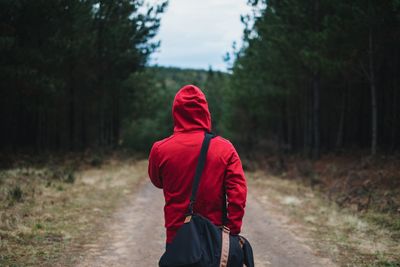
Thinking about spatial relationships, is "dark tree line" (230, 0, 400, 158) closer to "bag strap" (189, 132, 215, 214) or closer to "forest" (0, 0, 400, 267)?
"forest" (0, 0, 400, 267)

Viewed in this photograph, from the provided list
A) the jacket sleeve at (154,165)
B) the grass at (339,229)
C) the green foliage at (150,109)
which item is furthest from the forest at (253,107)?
the jacket sleeve at (154,165)

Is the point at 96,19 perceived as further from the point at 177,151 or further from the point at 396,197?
the point at 177,151

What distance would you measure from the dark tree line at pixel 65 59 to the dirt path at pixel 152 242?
8067 millimetres

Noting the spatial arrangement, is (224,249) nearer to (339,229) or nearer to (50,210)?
(339,229)

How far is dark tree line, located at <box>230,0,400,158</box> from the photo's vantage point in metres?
15.8

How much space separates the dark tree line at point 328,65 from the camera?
1581cm

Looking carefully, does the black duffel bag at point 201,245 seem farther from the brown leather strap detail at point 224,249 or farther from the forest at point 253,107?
the forest at point 253,107

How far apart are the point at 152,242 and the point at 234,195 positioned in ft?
15.9

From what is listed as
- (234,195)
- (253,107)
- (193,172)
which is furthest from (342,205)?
(253,107)

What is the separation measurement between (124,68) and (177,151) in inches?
1023

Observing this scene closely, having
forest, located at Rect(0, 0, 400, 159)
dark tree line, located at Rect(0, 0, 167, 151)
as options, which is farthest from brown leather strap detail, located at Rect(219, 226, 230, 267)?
dark tree line, located at Rect(0, 0, 167, 151)

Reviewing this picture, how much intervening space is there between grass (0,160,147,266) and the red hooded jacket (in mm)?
3713

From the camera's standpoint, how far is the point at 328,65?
56.7ft

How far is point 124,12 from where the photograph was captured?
84.9 feet
